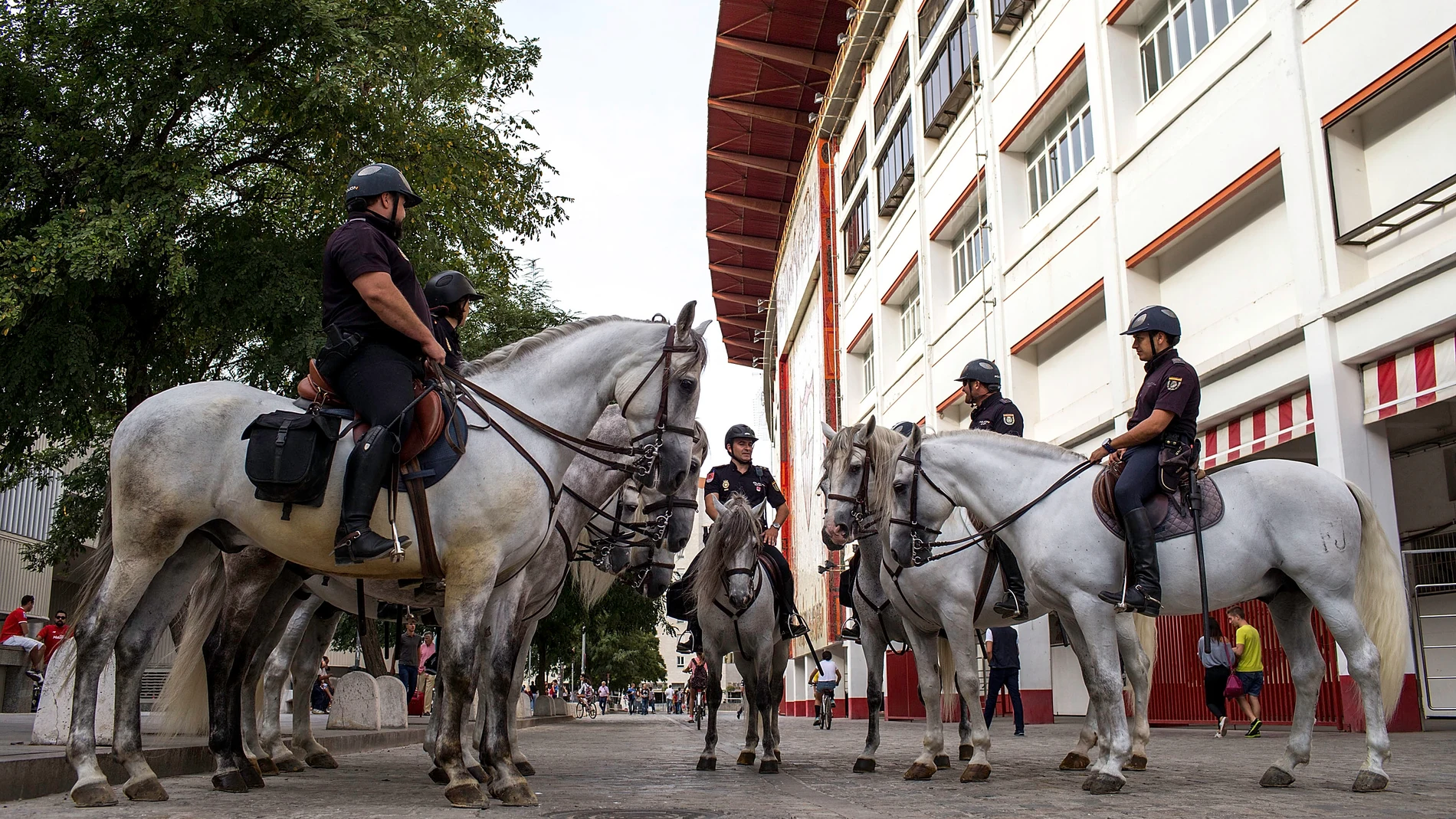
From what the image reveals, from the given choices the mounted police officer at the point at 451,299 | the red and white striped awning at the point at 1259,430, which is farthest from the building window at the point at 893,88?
the mounted police officer at the point at 451,299

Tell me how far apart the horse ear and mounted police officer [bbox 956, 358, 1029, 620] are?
11.6 feet

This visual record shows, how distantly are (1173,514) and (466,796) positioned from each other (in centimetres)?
460

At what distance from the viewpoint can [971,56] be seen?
85.0 ft

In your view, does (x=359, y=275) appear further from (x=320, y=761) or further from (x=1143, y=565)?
(x=320, y=761)

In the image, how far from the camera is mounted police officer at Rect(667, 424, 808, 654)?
10.1 m

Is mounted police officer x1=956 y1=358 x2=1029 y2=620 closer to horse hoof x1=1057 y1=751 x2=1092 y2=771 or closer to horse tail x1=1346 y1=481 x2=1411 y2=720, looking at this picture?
horse hoof x1=1057 y1=751 x2=1092 y2=771

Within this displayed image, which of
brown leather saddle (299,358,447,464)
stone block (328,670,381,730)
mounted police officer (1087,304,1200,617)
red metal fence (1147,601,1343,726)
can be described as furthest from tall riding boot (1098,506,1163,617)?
stone block (328,670,381,730)

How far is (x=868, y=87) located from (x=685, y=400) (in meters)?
31.7

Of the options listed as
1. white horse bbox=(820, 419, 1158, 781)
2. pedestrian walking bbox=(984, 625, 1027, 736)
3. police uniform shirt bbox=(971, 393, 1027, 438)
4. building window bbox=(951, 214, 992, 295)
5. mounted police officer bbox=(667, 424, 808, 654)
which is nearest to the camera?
white horse bbox=(820, 419, 1158, 781)

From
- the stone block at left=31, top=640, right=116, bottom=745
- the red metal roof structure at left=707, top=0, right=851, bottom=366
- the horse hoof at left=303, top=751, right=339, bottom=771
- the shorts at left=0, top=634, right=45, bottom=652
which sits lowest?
the horse hoof at left=303, top=751, right=339, bottom=771

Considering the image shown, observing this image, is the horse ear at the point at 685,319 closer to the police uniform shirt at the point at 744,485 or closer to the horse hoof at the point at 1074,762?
the police uniform shirt at the point at 744,485

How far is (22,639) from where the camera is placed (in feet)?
73.3

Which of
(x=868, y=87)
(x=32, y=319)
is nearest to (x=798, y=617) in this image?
(x=32, y=319)

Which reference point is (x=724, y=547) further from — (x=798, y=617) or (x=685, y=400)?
(x=685, y=400)
